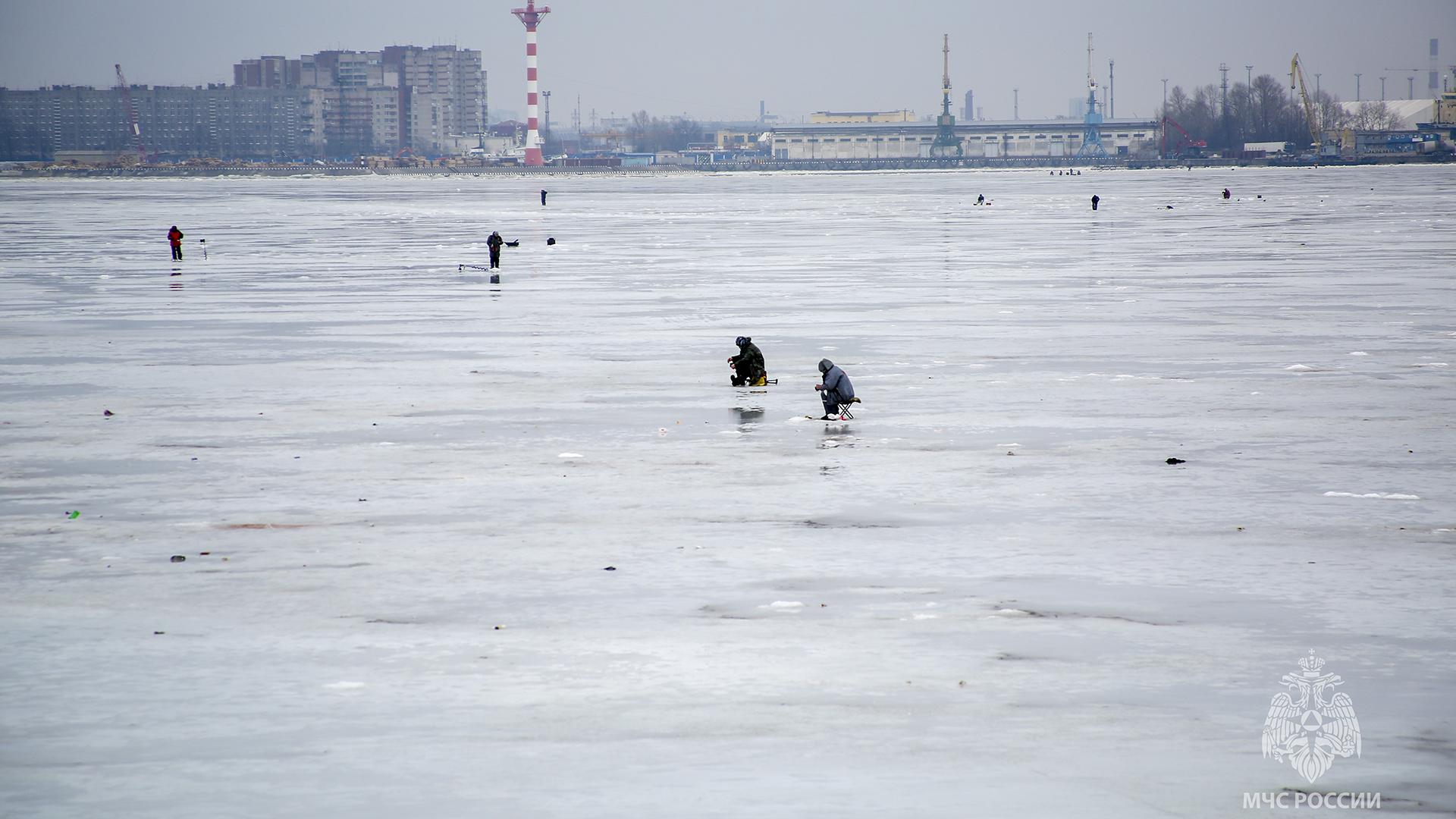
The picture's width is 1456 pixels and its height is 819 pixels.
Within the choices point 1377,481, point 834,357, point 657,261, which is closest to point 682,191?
point 657,261

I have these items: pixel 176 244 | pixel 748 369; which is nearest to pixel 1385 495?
pixel 748 369

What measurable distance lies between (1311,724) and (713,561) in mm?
4778

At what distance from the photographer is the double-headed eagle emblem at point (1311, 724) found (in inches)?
311

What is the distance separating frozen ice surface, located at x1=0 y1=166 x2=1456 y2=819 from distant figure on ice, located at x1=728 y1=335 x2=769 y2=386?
0.93ft

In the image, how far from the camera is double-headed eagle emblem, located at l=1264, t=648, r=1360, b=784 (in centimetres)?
790

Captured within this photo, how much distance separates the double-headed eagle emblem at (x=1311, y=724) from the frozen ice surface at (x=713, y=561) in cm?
10

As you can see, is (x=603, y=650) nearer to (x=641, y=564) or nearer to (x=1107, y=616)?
(x=641, y=564)

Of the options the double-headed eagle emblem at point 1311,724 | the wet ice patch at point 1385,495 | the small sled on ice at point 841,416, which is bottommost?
the double-headed eagle emblem at point 1311,724

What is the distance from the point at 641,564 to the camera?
12062 millimetres

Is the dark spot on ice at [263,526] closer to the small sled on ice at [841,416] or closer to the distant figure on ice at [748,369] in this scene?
the small sled on ice at [841,416]

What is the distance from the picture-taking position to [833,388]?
18641mm

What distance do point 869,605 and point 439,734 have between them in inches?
134

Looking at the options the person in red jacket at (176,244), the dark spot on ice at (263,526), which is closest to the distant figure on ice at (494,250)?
the person in red jacket at (176,244)

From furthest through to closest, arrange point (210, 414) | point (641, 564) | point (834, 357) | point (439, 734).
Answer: point (834, 357) → point (210, 414) → point (641, 564) → point (439, 734)
